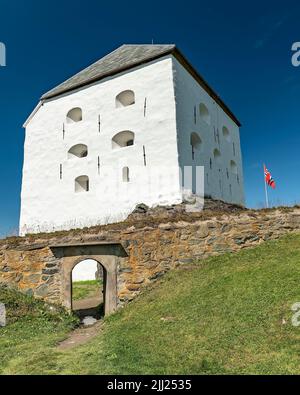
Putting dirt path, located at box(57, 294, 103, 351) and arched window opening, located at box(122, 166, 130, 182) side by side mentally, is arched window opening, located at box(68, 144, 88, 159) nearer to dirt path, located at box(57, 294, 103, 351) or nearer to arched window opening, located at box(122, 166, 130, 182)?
arched window opening, located at box(122, 166, 130, 182)

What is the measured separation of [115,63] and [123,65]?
1513mm

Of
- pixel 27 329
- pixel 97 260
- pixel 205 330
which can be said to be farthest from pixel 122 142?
pixel 205 330

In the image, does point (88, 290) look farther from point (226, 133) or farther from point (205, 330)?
point (226, 133)

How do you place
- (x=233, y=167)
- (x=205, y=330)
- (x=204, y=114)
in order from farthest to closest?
(x=233, y=167) < (x=204, y=114) < (x=205, y=330)

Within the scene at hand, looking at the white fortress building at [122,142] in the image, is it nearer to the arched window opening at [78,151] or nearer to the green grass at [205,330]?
the arched window opening at [78,151]

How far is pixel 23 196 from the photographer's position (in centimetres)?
1875

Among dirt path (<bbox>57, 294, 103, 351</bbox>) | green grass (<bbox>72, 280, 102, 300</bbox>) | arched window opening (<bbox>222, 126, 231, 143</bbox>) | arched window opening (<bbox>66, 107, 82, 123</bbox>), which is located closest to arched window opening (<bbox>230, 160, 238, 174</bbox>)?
arched window opening (<bbox>222, 126, 231, 143</bbox>)

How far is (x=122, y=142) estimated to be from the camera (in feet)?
56.0

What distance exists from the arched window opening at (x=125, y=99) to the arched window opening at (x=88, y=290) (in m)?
8.50

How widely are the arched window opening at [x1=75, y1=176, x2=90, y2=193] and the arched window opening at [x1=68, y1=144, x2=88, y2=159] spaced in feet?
4.31

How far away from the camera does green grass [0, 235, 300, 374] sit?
5.08m

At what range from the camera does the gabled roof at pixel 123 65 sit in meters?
16.2
